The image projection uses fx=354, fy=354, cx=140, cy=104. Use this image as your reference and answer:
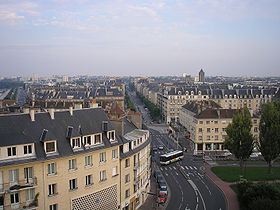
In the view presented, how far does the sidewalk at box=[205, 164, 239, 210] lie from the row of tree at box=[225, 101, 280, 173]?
19.4 ft

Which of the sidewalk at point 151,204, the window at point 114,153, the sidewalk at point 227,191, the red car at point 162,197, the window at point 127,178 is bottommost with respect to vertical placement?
the sidewalk at point 227,191

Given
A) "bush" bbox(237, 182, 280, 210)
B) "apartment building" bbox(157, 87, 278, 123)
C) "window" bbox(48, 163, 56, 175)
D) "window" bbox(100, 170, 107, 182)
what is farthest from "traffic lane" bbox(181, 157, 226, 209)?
"apartment building" bbox(157, 87, 278, 123)

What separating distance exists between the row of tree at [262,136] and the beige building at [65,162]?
24129 millimetres

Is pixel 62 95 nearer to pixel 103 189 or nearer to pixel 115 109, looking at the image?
pixel 115 109

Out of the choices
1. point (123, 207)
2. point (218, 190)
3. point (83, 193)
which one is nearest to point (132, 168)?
point (123, 207)

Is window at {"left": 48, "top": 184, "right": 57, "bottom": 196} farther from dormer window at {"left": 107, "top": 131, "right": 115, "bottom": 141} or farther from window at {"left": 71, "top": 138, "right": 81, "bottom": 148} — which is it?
dormer window at {"left": 107, "top": 131, "right": 115, "bottom": 141}

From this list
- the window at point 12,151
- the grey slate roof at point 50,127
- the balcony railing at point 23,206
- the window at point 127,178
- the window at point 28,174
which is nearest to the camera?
the balcony railing at point 23,206

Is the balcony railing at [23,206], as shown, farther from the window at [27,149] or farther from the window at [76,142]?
the window at [76,142]

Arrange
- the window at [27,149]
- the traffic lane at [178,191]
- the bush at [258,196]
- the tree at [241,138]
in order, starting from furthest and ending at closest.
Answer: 1. the tree at [241,138]
2. the traffic lane at [178,191]
3. the bush at [258,196]
4. the window at [27,149]

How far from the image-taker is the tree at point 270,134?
2365 inches

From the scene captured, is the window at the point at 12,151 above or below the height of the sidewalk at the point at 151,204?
above

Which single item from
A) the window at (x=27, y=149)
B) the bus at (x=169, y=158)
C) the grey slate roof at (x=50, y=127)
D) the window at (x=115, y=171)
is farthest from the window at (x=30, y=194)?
the bus at (x=169, y=158)

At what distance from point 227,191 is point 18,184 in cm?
3517

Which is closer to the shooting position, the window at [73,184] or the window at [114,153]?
the window at [73,184]
